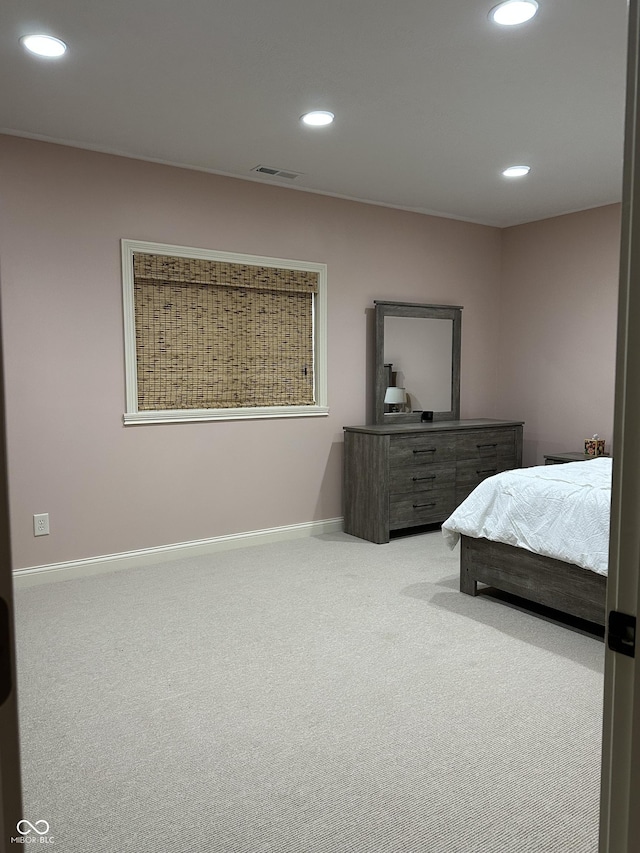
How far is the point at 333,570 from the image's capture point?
4094mm

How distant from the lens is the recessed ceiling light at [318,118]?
130 inches

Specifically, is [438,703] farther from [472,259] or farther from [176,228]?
[472,259]

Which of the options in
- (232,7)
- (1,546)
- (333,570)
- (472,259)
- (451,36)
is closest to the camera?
(1,546)

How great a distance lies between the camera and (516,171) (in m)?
4.30

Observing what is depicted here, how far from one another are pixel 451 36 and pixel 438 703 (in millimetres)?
2624

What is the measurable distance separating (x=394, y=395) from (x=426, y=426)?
0.46 m

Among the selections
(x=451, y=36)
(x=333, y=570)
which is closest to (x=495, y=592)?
(x=333, y=570)

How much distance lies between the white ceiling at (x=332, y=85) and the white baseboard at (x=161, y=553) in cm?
252

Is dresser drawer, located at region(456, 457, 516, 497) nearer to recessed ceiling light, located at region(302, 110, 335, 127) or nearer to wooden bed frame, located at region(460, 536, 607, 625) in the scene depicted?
wooden bed frame, located at region(460, 536, 607, 625)

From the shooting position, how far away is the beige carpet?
1.81 metres

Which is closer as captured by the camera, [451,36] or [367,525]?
[451,36]

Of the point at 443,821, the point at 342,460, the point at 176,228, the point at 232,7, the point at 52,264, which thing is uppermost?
the point at 232,7

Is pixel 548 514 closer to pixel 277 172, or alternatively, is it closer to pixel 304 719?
pixel 304 719

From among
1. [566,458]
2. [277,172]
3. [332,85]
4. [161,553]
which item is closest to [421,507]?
[566,458]
